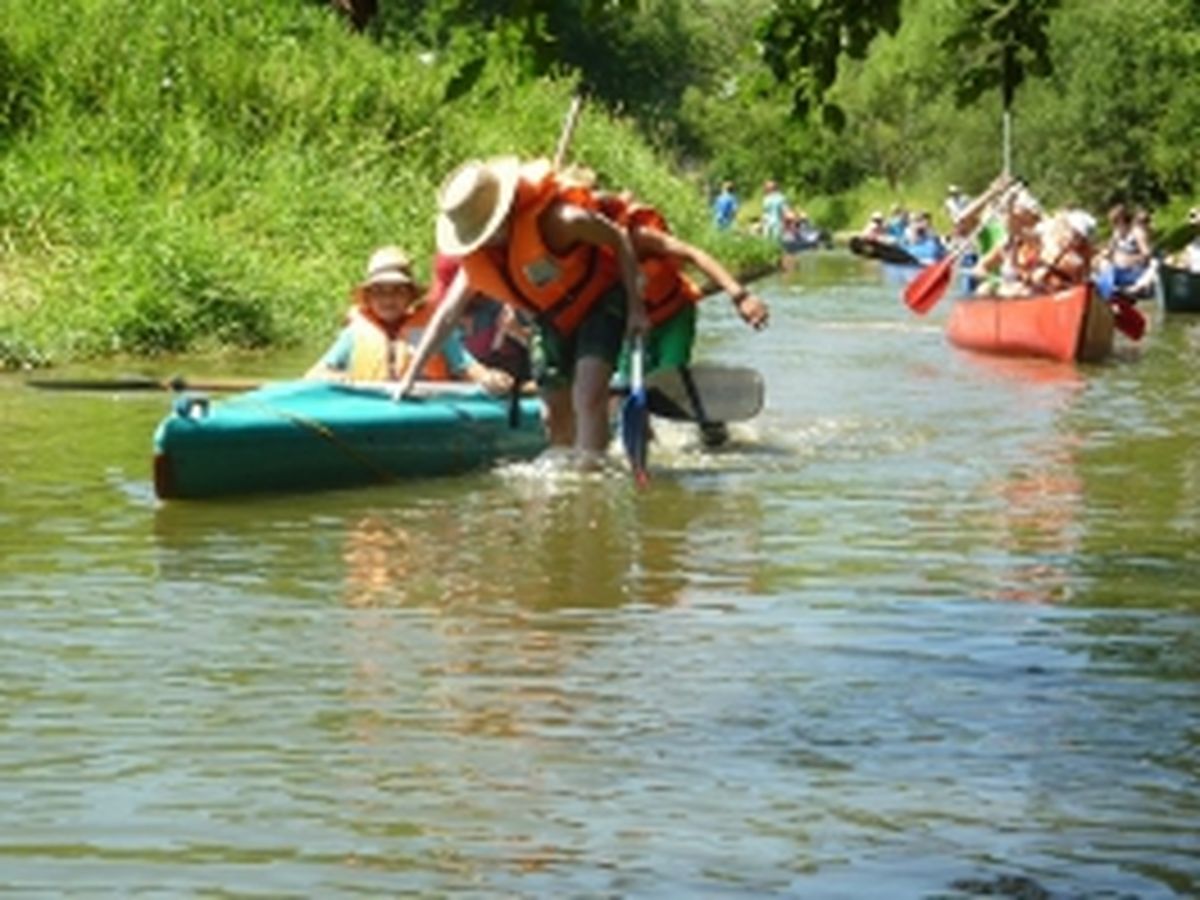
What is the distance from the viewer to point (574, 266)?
39.1ft

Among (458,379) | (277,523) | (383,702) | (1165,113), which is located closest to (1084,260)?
(458,379)

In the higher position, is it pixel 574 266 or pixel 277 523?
pixel 574 266

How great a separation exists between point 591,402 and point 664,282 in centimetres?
112

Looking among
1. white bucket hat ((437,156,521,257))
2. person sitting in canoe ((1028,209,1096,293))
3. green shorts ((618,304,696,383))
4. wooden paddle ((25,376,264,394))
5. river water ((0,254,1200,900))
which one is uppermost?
white bucket hat ((437,156,521,257))

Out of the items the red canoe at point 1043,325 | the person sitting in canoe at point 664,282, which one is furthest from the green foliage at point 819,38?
the red canoe at point 1043,325

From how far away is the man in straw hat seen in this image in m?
11.6

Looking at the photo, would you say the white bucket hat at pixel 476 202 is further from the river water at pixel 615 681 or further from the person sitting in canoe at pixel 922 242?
the person sitting in canoe at pixel 922 242

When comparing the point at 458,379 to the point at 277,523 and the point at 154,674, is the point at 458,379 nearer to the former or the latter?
the point at 277,523

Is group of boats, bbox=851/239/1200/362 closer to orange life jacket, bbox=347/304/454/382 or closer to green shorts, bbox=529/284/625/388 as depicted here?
orange life jacket, bbox=347/304/454/382

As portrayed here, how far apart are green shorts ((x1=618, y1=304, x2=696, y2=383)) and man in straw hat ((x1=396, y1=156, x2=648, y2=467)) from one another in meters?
0.91

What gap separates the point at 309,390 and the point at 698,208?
22787 mm

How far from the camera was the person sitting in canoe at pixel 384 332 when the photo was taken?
1242 centimetres

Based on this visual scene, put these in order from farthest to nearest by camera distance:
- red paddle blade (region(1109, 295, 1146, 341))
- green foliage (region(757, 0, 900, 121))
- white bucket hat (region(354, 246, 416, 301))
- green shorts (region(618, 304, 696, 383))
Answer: red paddle blade (region(1109, 295, 1146, 341)) < green shorts (region(618, 304, 696, 383)) < white bucket hat (region(354, 246, 416, 301)) < green foliage (region(757, 0, 900, 121))

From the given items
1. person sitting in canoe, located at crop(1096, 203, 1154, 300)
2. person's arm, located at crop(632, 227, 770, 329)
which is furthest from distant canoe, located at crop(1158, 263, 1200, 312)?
person's arm, located at crop(632, 227, 770, 329)
